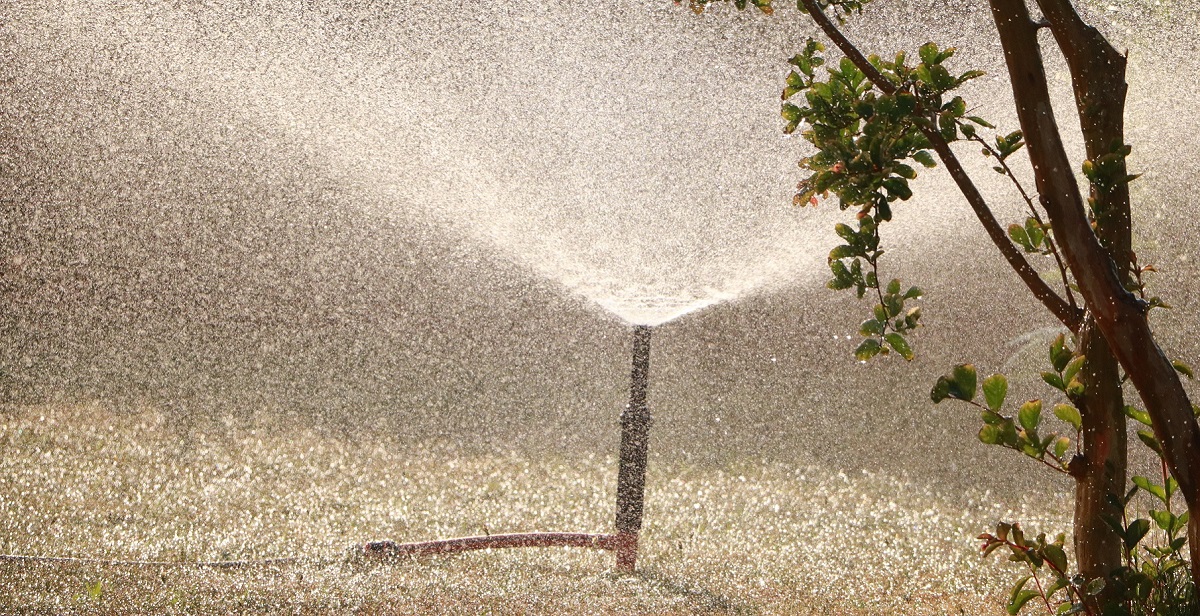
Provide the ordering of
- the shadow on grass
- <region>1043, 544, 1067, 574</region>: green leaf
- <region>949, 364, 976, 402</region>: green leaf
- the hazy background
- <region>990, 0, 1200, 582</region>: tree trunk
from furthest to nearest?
the hazy background → the shadow on grass → <region>1043, 544, 1067, 574</region>: green leaf → <region>949, 364, 976, 402</region>: green leaf → <region>990, 0, 1200, 582</region>: tree trunk

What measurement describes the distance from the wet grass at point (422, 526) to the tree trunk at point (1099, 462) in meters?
1.44

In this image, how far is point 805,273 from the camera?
645 cm

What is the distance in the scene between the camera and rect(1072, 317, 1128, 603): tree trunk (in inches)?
46.3

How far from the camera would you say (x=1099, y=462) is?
1.17m

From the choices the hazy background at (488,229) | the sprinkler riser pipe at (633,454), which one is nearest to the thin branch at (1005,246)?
the sprinkler riser pipe at (633,454)

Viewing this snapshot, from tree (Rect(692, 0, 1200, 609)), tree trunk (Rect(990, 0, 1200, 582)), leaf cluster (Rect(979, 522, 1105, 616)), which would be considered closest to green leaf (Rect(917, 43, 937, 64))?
tree (Rect(692, 0, 1200, 609))

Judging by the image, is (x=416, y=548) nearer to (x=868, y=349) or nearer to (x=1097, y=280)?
(x=868, y=349)

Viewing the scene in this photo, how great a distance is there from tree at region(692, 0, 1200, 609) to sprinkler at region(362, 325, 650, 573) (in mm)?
1514

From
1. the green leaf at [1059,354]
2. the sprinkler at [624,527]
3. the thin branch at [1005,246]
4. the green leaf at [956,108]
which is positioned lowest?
the sprinkler at [624,527]

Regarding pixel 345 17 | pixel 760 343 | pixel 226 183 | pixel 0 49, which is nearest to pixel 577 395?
pixel 760 343

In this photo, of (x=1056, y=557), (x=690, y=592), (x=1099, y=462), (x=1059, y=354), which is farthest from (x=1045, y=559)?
(x=690, y=592)

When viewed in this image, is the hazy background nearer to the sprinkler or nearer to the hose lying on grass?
the sprinkler

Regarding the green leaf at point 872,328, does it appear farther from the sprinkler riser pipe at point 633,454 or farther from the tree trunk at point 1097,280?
the sprinkler riser pipe at point 633,454

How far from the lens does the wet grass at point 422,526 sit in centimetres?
261
